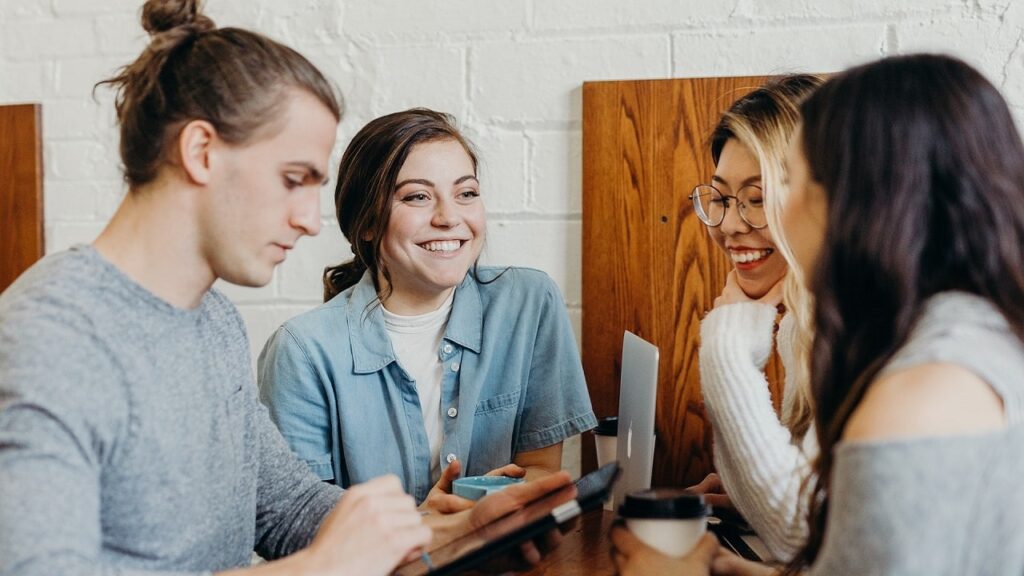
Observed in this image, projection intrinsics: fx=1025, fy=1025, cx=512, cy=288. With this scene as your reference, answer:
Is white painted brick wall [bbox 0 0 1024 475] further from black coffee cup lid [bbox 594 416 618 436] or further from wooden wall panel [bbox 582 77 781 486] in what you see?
black coffee cup lid [bbox 594 416 618 436]

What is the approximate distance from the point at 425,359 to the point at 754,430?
598mm

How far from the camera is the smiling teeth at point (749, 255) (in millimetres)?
1489

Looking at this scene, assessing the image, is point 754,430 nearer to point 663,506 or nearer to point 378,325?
point 663,506

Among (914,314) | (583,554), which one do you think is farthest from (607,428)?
(914,314)

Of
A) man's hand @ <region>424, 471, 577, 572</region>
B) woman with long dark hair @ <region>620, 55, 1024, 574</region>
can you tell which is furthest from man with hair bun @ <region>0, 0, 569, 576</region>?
woman with long dark hair @ <region>620, 55, 1024, 574</region>

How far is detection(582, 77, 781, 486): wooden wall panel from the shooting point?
5.87ft

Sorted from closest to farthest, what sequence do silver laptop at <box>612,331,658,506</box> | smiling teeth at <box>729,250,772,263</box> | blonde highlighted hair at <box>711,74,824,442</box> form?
silver laptop at <box>612,331,658,506</box>, blonde highlighted hair at <box>711,74,824,442</box>, smiling teeth at <box>729,250,772,263</box>

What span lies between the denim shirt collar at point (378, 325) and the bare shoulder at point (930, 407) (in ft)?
3.16

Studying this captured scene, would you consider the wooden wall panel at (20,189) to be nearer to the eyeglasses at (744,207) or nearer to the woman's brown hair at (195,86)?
the woman's brown hair at (195,86)

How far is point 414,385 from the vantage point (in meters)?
1.61

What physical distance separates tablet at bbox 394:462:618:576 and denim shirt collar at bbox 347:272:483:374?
2.04 feet

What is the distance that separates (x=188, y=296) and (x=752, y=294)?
837 millimetres

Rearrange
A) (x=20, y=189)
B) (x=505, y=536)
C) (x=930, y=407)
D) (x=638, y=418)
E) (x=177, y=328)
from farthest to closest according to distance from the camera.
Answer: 1. (x=20, y=189)
2. (x=638, y=418)
3. (x=177, y=328)
4. (x=505, y=536)
5. (x=930, y=407)

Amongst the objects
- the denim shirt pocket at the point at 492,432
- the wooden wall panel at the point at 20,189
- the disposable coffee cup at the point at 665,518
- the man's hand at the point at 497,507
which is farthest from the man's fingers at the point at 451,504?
the wooden wall panel at the point at 20,189
